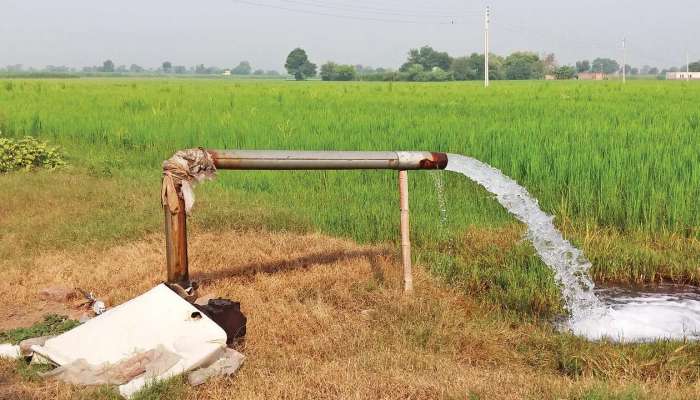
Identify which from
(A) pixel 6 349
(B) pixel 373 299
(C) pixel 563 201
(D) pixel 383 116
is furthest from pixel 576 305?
(D) pixel 383 116

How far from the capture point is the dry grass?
302cm

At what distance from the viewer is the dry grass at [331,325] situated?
302 centimetres

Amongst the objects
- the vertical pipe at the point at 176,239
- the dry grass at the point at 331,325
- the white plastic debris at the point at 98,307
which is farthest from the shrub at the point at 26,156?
the vertical pipe at the point at 176,239

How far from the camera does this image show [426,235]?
5668mm

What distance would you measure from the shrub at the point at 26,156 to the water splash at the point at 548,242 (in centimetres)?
610

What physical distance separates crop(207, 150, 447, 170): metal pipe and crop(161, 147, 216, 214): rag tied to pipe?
0.25 ft

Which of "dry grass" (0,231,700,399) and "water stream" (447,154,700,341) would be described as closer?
"dry grass" (0,231,700,399)

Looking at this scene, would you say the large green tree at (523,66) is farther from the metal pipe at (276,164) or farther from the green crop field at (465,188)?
the metal pipe at (276,164)

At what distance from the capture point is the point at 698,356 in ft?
11.7

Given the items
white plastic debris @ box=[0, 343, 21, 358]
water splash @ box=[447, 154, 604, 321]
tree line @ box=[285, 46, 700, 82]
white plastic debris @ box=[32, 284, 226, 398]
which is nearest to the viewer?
white plastic debris @ box=[32, 284, 226, 398]

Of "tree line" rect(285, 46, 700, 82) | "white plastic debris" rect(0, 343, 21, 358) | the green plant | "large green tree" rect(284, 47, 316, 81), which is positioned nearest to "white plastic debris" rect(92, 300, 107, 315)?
the green plant

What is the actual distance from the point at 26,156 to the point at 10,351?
5860 millimetres

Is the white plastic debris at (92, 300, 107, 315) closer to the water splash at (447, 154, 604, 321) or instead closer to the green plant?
the green plant

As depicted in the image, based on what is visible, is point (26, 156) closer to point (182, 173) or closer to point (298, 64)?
point (182, 173)
